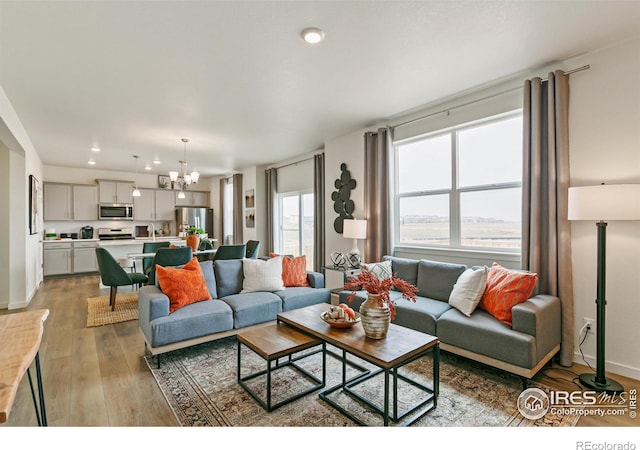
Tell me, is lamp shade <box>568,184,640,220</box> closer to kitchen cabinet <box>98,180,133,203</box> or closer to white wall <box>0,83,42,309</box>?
white wall <box>0,83,42,309</box>

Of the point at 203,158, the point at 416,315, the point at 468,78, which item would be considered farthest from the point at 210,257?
the point at 468,78

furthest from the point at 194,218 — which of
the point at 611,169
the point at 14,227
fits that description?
the point at 611,169

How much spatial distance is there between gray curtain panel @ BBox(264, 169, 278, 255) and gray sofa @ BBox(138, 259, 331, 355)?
3.56 m

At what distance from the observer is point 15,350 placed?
4.16 feet

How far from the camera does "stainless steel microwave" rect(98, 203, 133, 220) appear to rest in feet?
26.0

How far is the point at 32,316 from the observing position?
1650mm

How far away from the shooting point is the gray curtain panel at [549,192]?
109 inches

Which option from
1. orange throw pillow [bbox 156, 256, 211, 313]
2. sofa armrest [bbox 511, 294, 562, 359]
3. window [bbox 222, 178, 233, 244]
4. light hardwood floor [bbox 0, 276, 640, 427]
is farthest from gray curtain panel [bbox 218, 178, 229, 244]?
sofa armrest [bbox 511, 294, 562, 359]

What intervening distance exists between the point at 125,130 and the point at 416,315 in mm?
4704

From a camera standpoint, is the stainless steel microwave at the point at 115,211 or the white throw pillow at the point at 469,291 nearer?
the white throw pillow at the point at 469,291

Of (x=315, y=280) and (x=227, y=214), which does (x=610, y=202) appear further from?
(x=227, y=214)

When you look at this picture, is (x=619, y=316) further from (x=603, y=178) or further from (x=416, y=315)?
(x=416, y=315)
